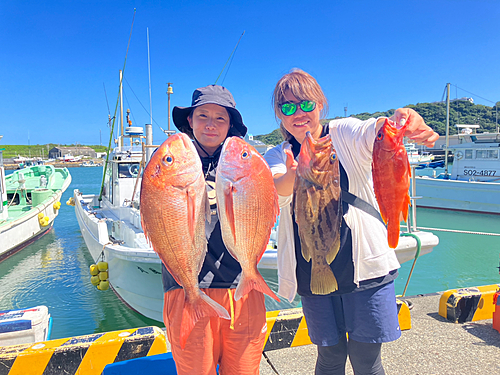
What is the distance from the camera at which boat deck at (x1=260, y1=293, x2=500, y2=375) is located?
309cm

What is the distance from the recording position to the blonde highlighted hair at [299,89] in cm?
195

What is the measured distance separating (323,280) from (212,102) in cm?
121

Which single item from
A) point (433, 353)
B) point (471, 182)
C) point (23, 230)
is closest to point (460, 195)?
Result: point (471, 182)

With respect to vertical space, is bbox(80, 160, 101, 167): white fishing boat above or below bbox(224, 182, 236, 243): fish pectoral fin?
above

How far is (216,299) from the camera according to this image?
196 centimetres

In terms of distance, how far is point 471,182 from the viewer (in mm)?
19156

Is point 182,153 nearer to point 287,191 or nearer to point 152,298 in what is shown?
point 287,191

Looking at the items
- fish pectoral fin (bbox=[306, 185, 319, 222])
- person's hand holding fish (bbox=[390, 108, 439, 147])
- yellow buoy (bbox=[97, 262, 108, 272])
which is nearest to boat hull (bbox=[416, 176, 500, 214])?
yellow buoy (bbox=[97, 262, 108, 272])

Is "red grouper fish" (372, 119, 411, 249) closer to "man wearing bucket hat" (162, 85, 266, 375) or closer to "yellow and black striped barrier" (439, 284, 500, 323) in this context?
"man wearing bucket hat" (162, 85, 266, 375)

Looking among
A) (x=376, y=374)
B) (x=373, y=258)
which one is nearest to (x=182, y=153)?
(x=373, y=258)

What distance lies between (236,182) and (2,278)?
12.4m

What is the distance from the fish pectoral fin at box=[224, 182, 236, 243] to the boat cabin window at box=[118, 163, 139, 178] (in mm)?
9477

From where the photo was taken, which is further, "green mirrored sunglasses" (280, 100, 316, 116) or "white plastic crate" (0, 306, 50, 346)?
"white plastic crate" (0, 306, 50, 346)

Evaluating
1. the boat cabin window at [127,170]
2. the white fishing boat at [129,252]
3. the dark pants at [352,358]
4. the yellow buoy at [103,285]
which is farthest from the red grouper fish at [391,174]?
the boat cabin window at [127,170]
